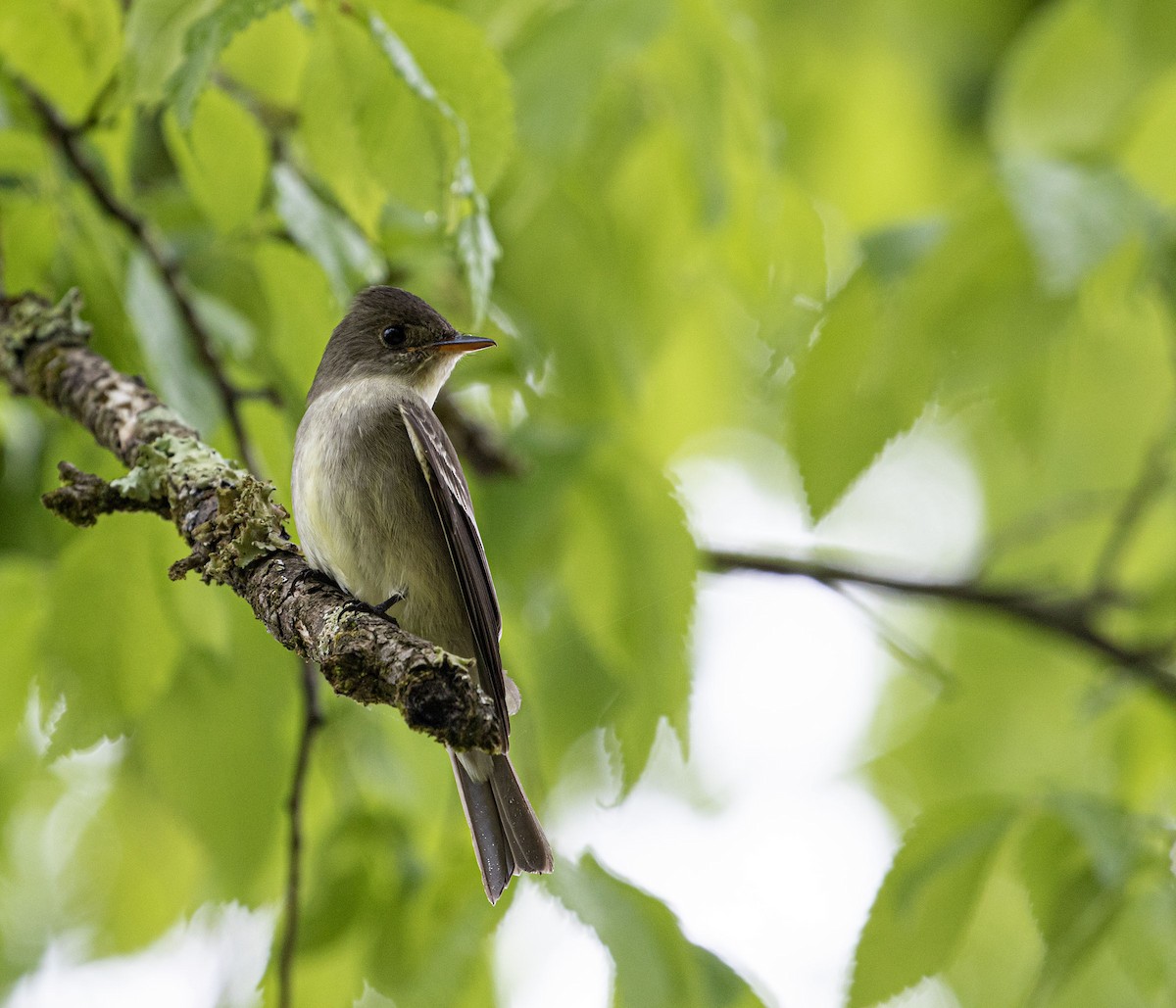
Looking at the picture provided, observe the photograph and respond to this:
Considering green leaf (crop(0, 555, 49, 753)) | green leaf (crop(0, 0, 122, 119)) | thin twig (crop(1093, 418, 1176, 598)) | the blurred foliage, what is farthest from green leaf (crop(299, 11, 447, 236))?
thin twig (crop(1093, 418, 1176, 598))

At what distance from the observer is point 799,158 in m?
6.68

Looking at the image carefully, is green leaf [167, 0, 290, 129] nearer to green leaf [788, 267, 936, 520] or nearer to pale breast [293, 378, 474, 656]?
pale breast [293, 378, 474, 656]

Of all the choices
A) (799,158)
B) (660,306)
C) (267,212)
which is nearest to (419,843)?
(267,212)

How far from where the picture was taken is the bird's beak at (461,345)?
9.25 feet

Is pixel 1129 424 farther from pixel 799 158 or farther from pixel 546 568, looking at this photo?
pixel 546 568

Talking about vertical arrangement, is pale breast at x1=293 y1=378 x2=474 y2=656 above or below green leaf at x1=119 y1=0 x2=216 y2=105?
below

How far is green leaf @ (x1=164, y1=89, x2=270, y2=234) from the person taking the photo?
9.37 ft

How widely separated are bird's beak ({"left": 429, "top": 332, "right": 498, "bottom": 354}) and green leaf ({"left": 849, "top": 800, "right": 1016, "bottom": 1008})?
5.33 feet

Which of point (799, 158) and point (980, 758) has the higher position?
point (799, 158)

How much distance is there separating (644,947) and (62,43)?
2362 mm

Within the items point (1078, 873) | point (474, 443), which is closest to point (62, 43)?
point (474, 443)

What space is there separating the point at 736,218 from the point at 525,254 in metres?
0.74

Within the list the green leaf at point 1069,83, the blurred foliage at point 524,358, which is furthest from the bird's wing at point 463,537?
the green leaf at point 1069,83

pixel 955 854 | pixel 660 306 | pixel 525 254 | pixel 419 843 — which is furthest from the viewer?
pixel 660 306
